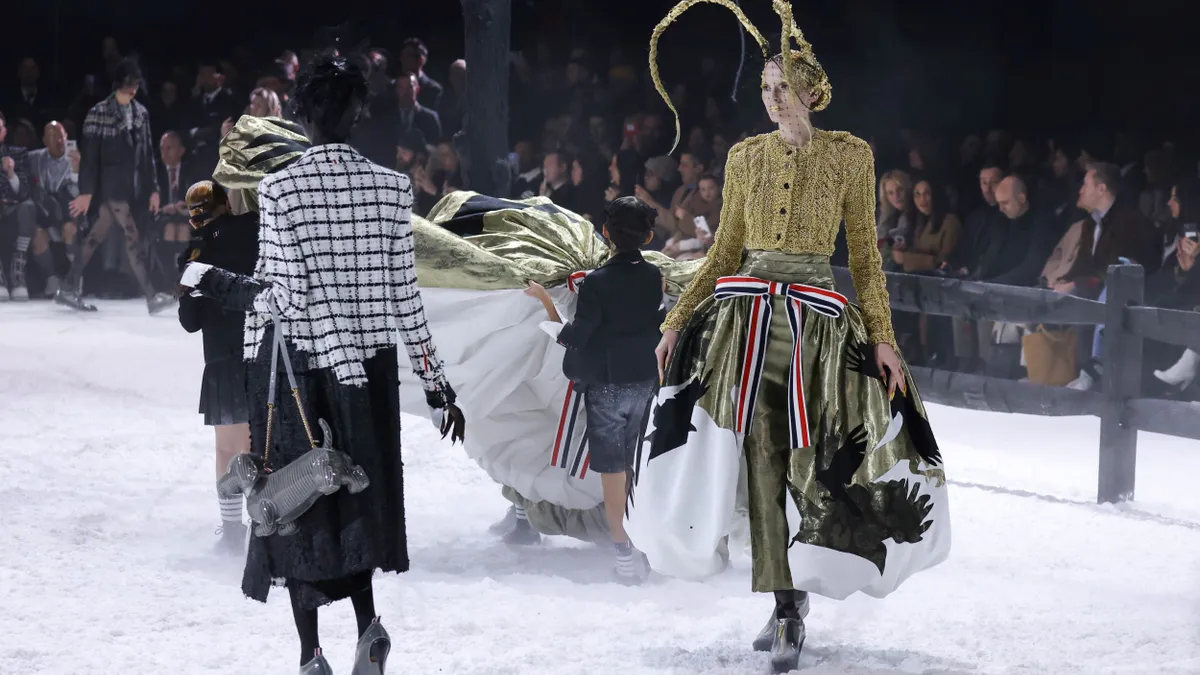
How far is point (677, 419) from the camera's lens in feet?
11.8

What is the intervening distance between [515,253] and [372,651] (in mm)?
1937

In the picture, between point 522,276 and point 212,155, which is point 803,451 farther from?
point 212,155

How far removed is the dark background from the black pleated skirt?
4939 millimetres

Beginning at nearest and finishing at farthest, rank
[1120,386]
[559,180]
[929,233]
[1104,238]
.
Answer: [1120,386] < [1104,238] < [929,233] < [559,180]

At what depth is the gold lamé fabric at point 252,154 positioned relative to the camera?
456cm

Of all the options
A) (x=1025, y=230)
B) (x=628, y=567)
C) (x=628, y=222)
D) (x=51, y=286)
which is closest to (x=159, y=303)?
(x=51, y=286)

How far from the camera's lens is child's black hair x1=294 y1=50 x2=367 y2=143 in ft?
10.4

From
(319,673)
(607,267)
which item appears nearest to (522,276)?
(607,267)

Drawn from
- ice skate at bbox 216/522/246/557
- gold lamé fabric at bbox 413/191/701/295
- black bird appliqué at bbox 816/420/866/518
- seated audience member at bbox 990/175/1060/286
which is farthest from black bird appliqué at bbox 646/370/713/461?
seated audience member at bbox 990/175/1060/286

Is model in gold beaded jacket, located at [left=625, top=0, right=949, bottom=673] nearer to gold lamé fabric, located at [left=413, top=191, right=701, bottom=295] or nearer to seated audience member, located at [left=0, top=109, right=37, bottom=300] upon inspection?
gold lamé fabric, located at [left=413, top=191, right=701, bottom=295]

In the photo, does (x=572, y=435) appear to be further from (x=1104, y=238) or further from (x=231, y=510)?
(x=1104, y=238)

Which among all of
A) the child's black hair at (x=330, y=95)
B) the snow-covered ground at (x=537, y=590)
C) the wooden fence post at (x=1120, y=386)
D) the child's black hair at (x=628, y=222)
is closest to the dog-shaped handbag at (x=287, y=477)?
the child's black hair at (x=330, y=95)

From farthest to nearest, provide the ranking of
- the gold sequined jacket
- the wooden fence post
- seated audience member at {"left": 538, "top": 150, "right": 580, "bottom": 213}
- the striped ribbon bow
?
seated audience member at {"left": 538, "top": 150, "right": 580, "bottom": 213}
the wooden fence post
the striped ribbon bow
the gold sequined jacket

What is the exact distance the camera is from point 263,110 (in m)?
6.04
